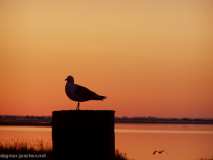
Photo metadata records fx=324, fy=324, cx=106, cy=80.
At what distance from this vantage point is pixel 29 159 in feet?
38.5

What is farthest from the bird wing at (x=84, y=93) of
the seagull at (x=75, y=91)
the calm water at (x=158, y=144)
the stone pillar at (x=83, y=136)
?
the calm water at (x=158, y=144)

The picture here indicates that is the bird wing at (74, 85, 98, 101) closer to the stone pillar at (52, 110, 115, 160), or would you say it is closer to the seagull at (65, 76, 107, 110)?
the seagull at (65, 76, 107, 110)

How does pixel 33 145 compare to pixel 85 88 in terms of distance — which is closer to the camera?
pixel 85 88

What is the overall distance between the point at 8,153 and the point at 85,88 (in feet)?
19.4

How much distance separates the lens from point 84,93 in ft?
31.1

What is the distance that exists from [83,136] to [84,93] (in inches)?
178

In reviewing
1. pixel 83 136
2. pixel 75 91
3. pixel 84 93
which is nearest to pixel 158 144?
pixel 84 93

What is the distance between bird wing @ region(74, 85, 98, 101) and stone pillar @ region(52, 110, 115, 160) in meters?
3.98

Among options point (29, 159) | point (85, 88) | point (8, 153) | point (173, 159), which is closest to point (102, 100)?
point (85, 88)

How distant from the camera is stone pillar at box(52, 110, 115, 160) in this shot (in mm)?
5027

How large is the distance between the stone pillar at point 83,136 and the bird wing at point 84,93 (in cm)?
398

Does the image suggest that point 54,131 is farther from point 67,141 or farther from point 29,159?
point 29,159

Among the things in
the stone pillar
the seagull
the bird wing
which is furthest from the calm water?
the stone pillar

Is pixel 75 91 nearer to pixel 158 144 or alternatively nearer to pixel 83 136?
pixel 83 136
